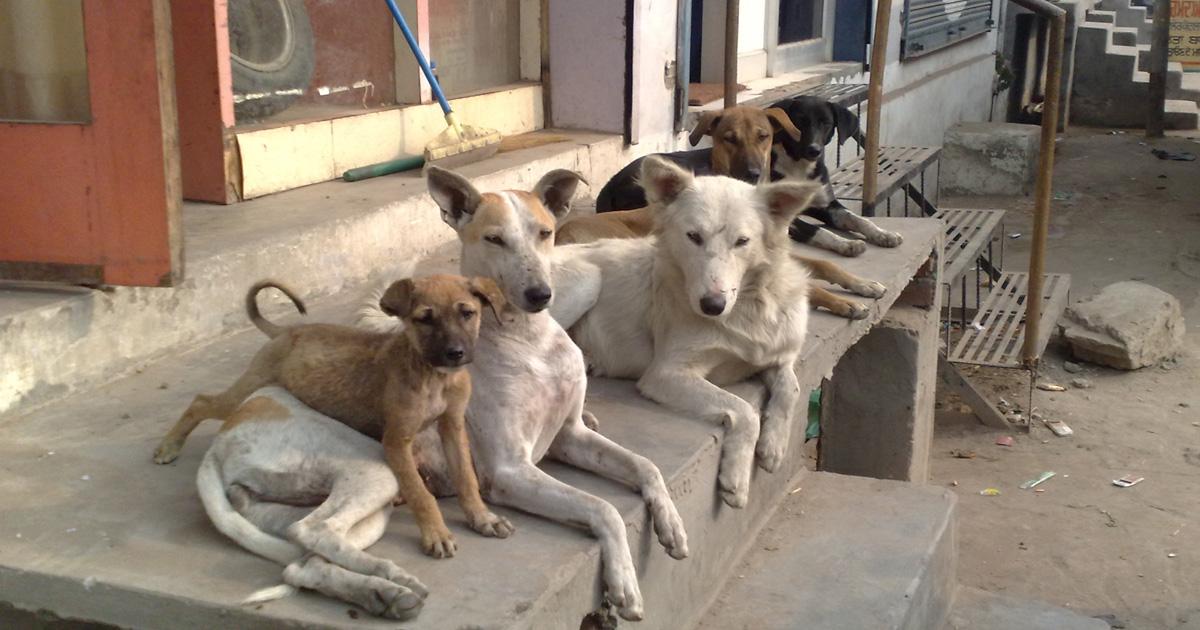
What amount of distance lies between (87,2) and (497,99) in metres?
3.50

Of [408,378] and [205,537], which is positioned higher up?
[408,378]

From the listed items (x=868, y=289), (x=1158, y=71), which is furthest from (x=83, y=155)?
(x=1158, y=71)

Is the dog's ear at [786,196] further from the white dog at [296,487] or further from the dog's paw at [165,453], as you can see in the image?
the dog's paw at [165,453]

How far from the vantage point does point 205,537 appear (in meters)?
2.79

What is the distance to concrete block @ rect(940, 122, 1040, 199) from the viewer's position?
1336 centimetres

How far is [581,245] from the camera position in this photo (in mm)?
4566

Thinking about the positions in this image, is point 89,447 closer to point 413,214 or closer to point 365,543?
point 365,543

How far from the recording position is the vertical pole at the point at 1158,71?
658 inches

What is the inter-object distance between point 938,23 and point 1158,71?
4.89 metres

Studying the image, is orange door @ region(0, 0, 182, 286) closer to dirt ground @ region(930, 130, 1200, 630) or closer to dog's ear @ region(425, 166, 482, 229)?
dog's ear @ region(425, 166, 482, 229)

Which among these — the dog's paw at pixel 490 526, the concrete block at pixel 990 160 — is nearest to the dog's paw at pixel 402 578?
the dog's paw at pixel 490 526

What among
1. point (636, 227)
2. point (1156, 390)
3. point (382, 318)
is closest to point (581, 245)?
point (636, 227)

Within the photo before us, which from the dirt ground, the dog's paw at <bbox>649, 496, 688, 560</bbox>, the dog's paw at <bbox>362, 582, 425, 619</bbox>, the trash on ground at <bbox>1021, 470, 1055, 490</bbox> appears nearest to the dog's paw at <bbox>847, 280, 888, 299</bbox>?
the dirt ground

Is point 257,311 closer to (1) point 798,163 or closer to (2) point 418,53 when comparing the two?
(2) point 418,53
